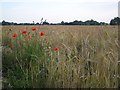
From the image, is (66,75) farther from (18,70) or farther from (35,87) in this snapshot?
(18,70)

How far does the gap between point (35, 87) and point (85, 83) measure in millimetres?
531

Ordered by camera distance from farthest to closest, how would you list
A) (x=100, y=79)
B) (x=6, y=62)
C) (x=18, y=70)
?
(x=6, y=62)
(x=18, y=70)
(x=100, y=79)

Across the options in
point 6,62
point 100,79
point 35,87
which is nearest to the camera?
point 100,79

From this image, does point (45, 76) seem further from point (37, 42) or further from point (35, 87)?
point (37, 42)

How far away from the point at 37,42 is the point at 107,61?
1.58 metres

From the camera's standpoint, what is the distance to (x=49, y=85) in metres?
2.67

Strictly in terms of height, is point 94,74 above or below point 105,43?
below

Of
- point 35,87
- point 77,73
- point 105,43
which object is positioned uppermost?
point 105,43

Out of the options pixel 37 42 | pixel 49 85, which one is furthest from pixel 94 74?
pixel 37 42

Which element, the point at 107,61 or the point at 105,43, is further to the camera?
the point at 105,43

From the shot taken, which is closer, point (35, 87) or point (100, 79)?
point (100, 79)

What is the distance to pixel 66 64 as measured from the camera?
2.78 metres

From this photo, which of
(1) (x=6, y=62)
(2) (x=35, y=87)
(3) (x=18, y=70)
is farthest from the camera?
(1) (x=6, y=62)

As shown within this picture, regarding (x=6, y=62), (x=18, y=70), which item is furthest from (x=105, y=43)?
(x=6, y=62)
